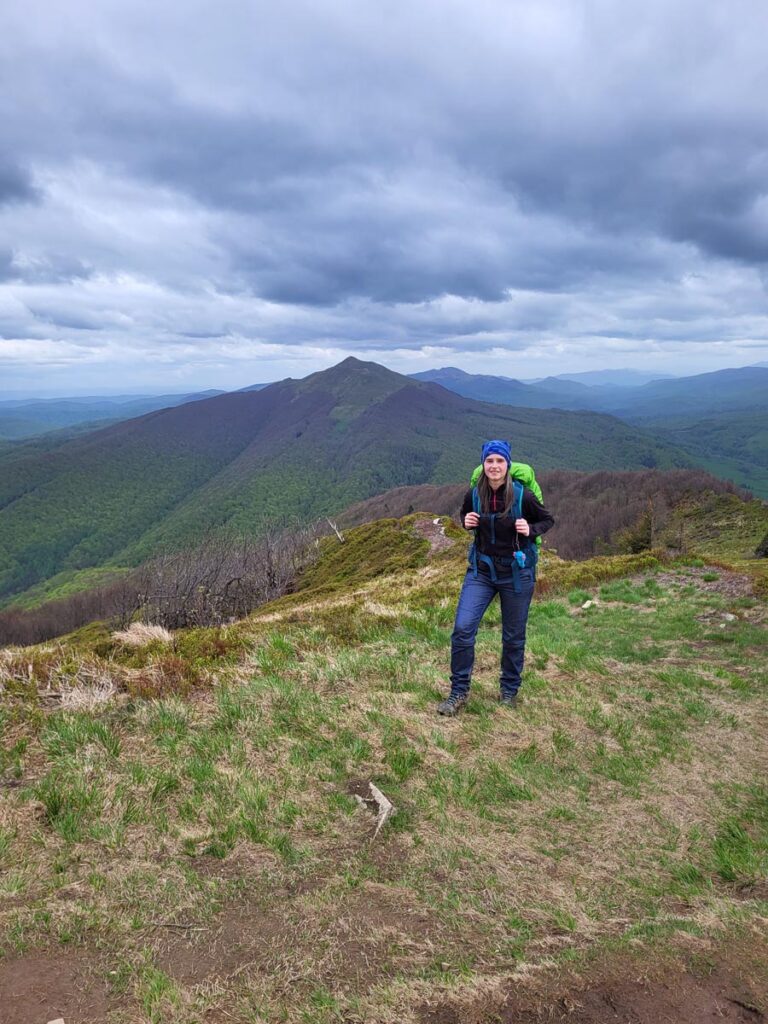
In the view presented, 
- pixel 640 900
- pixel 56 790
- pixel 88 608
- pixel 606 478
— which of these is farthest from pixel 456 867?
pixel 606 478

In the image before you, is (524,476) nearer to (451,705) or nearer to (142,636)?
(451,705)

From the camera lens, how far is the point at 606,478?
19212 centimetres

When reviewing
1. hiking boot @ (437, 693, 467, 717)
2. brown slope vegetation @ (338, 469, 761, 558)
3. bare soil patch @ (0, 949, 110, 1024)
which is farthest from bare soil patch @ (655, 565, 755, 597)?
brown slope vegetation @ (338, 469, 761, 558)

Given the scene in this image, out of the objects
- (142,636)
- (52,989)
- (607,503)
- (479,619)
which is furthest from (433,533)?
(607,503)

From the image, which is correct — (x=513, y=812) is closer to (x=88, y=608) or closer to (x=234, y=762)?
(x=234, y=762)

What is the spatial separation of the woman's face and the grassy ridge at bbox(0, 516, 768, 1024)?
3184 millimetres

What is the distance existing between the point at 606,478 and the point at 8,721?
20425 centimetres

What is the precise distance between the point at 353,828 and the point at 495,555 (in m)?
3.80

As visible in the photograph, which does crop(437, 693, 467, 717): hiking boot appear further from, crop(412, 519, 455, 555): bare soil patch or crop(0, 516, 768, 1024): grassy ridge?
crop(412, 519, 455, 555): bare soil patch

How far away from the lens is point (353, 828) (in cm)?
505

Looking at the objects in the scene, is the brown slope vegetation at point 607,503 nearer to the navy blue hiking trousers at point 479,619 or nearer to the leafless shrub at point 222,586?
the leafless shrub at point 222,586

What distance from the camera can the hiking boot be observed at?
7.26 m

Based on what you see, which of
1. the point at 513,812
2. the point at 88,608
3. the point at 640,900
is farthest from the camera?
the point at 88,608

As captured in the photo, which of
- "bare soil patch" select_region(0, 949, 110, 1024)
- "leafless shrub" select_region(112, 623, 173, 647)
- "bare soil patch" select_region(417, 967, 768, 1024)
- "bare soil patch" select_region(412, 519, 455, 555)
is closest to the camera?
"bare soil patch" select_region(0, 949, 110, 1024)
